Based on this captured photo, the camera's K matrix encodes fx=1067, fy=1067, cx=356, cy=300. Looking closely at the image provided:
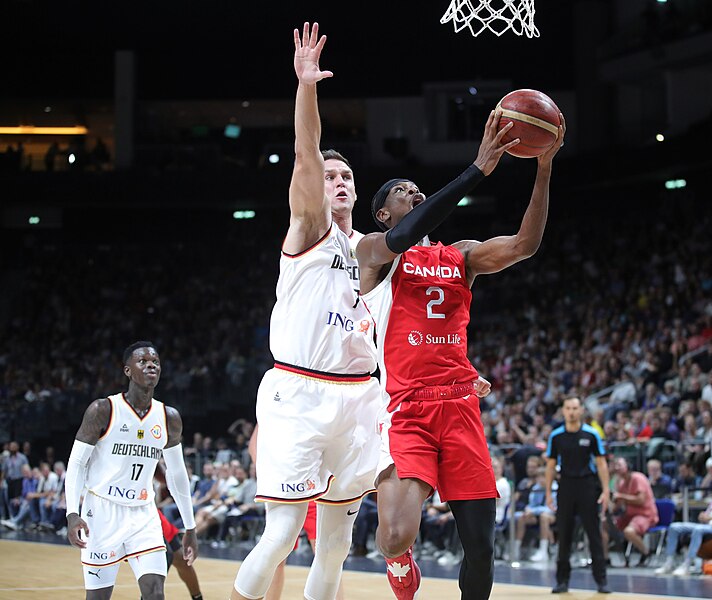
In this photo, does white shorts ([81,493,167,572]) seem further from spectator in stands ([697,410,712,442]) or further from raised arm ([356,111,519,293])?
spectator in stands ([697,410,712,442])

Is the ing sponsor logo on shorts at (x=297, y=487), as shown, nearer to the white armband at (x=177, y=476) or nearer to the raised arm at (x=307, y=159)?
the raised arm at (x=307, y=159)

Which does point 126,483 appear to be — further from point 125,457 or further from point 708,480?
point 708,480

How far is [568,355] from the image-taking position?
1889 cm

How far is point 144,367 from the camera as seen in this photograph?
6.75m

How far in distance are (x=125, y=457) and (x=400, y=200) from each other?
8.13 ft

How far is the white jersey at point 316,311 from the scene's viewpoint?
17.3 feet

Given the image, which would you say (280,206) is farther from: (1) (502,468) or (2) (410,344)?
(2) (410,344)

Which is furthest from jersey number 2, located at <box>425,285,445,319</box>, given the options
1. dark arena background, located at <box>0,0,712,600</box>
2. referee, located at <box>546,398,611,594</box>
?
dark arena background, located at <box>0,0,712,600</box>

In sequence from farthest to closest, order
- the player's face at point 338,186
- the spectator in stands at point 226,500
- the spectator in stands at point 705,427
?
the spectator in stands at point 226,500
the spectator in stands at point 705,427
the player's face at point 338,186

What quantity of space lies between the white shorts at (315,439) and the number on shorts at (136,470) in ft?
5.33

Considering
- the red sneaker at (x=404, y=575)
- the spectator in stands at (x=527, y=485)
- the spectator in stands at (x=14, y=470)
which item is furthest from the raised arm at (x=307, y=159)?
the spectator in stands at (x=14, y=470)

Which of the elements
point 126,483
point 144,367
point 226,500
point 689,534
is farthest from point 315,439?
point 226,500

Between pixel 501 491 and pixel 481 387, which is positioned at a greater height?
pixel 481 387

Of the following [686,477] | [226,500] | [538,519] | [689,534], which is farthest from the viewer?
[226,500]
